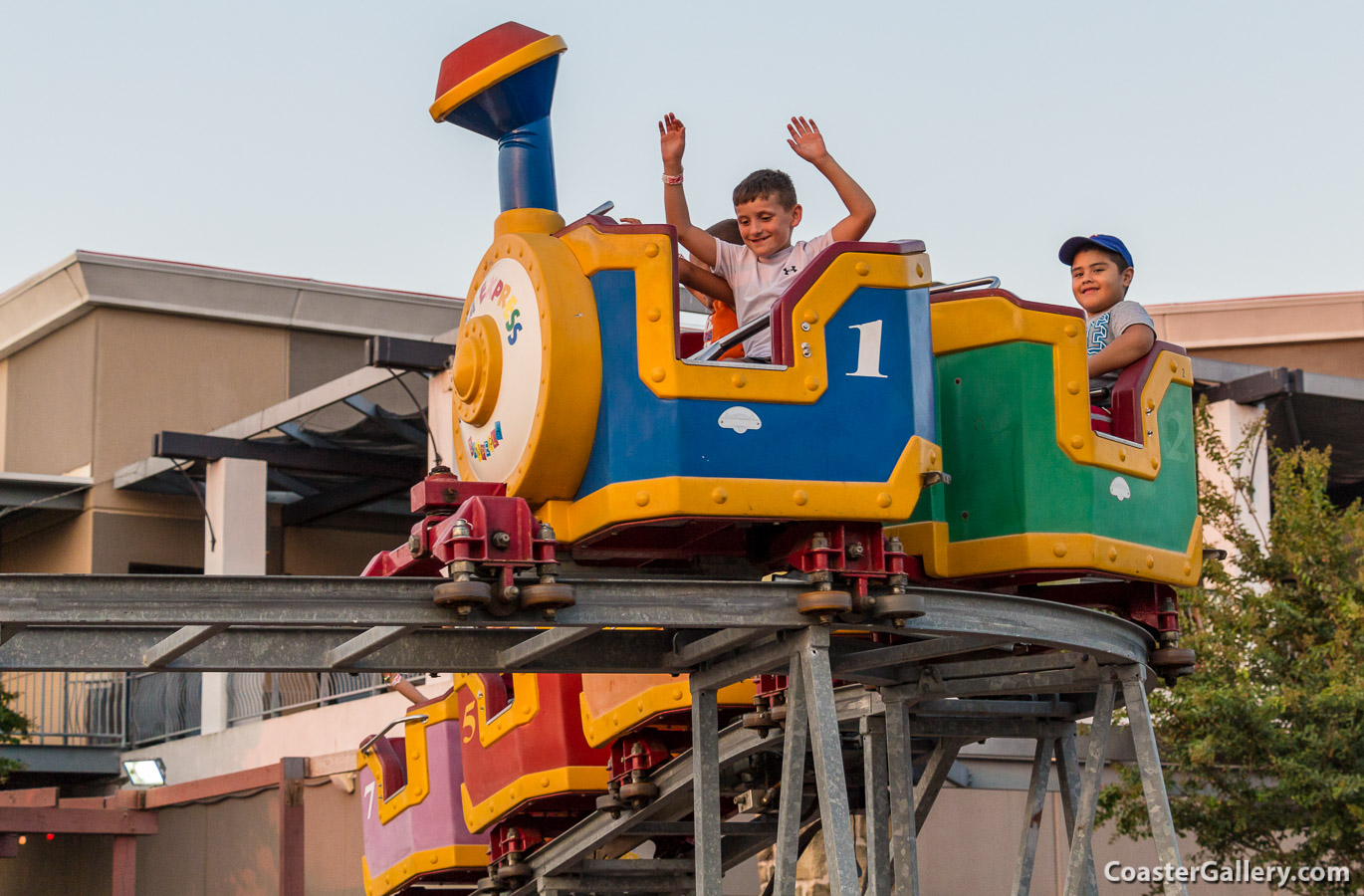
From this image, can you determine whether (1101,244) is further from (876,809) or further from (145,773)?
(145,773)

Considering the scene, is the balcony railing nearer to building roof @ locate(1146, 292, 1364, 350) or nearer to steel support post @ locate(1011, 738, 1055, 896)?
building roof @ locate(1146, 292, 1364, 350)

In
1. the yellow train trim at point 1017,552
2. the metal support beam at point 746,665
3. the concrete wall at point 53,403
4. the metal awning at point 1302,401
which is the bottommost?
the metal support beam at point 746,665

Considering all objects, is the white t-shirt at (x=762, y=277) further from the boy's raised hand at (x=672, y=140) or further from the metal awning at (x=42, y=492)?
the metal awning at (x=42, y=492)

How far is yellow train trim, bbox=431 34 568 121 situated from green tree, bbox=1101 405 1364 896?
8.37 meters

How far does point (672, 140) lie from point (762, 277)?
0.72 meters

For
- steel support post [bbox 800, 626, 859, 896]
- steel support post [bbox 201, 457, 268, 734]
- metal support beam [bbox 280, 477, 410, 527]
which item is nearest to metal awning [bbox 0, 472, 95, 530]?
metal support beam [bbox 280, 477, 410, 527]

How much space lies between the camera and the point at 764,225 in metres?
8.02

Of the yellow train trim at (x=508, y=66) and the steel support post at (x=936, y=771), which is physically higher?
the yellow train trim at (x=508, y=66)

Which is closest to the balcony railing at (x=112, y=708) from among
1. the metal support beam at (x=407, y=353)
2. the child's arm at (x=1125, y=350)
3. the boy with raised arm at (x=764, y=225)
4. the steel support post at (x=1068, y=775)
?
the metal support beam at (x=407, y=353)

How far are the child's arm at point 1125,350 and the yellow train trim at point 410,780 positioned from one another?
541cm

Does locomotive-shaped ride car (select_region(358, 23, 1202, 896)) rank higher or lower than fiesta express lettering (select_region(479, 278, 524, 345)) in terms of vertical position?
lower

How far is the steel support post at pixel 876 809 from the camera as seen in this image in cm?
933

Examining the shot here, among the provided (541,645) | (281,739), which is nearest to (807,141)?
(541,645)

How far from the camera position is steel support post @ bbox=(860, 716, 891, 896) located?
9.33 m
